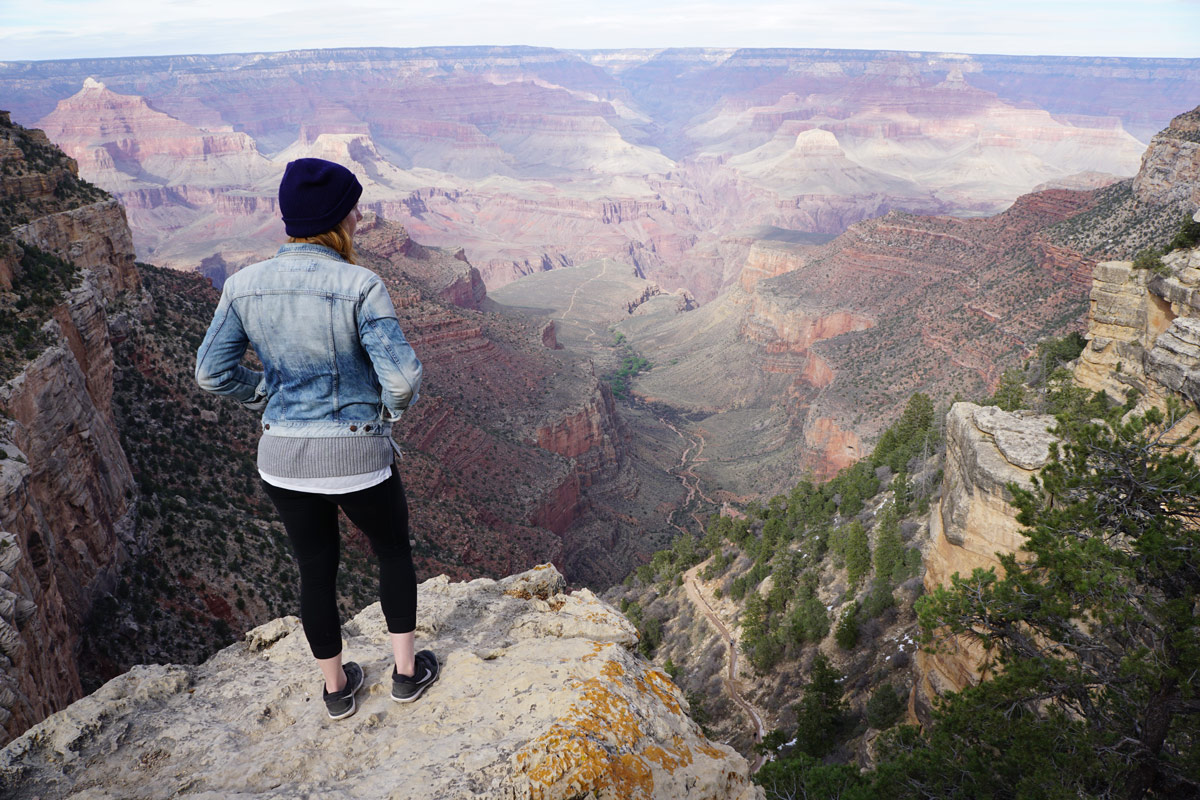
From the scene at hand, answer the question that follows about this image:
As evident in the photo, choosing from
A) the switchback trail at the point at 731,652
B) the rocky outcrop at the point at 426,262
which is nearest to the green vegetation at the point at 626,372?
the rocky outcrop at the point at 426,262

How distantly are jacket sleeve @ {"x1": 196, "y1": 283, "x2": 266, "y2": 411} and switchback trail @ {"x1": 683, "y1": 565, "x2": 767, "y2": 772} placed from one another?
13.4 meters

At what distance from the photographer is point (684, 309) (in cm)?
11150

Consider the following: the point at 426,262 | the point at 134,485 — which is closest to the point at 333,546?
the point at 134,485

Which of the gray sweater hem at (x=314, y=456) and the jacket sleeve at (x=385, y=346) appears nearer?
the jacket sleeve at (x=385, y=346)

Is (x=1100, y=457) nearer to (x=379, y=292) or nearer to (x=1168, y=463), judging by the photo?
(x=1168, y=463)

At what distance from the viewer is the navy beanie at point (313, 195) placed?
14.0ft

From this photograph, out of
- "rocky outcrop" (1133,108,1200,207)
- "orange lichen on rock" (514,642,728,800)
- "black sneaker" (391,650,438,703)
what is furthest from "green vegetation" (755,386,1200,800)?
"rocky outcrop" (1133,108,1200,207)

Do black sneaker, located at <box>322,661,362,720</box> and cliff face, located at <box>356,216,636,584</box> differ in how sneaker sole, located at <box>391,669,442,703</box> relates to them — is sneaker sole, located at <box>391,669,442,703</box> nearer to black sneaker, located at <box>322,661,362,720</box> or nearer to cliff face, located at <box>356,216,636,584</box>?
black sneaker, located at <box>322,661,362,720</box>

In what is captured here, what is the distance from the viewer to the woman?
166 inches

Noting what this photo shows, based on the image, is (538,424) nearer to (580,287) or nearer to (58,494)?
(58,494)

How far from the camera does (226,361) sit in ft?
14.7

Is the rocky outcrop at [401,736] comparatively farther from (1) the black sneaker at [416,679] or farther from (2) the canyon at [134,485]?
(2) the canyon at [134,485]

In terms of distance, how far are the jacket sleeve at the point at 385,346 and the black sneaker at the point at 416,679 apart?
2.26 metres

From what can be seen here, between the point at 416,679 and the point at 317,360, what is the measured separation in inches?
99.7
